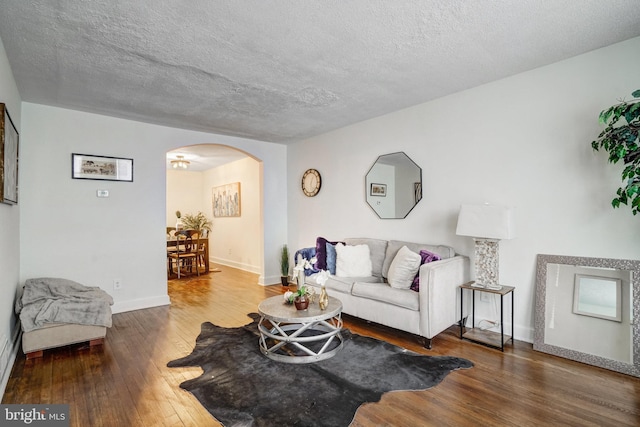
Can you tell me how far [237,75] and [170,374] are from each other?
8.57 ft

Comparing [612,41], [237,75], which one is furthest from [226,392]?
[612,41]

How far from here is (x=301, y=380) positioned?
2.37 m

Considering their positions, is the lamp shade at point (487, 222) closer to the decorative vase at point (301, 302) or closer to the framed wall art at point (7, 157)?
the decorative vase at point (301, 302)

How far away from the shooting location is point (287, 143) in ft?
19.4

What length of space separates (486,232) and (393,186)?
57.7 inches

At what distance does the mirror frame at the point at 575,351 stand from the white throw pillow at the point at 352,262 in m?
1.75

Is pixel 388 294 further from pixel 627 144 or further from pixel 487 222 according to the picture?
pixel 627 144

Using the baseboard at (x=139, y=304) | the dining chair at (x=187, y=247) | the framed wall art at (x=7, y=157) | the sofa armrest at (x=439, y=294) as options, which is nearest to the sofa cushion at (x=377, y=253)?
the sofa armrest at (x=439, y=294)

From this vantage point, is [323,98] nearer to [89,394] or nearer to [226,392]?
[226,392]

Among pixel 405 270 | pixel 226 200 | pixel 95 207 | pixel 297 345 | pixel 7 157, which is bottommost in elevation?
pixel 297 345

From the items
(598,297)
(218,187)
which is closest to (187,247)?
(218,187)

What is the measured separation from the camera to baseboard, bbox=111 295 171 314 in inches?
165

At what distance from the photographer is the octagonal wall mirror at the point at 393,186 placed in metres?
3.98

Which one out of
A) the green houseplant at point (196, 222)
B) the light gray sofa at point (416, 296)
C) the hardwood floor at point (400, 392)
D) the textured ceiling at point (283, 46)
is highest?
the textured ceiling at point (283, 46)
